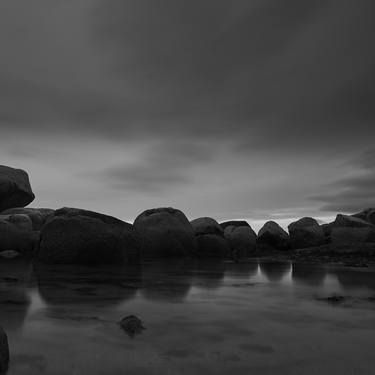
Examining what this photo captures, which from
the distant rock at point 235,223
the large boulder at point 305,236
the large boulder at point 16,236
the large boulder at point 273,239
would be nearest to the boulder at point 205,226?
the large boulder at point 273,239

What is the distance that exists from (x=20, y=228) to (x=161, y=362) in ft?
48.1

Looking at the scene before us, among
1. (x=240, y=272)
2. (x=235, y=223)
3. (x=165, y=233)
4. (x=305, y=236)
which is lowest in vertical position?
(x=240, y=272)

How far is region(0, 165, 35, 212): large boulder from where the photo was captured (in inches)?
629

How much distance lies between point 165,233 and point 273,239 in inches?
320

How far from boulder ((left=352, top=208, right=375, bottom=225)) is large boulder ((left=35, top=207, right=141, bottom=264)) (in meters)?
17.2

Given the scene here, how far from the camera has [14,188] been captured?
53.2 ft

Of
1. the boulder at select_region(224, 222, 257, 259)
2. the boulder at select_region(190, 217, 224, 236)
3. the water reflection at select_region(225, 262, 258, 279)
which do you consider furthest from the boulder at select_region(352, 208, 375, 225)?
the water reflection at select_region(225, 262, 258, 279)

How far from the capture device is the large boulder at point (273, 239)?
2214cm

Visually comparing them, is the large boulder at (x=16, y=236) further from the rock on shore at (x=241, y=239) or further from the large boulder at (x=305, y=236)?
the large boulder at (x=305, y=236)

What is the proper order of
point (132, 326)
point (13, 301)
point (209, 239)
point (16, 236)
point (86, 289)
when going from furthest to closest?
1. point (209, 239)
2. point (16, 236)
3. point (86, 289)
4. point (13, 301)
5. point (132, 326)

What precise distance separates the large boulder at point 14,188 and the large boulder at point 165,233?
4.52 meters

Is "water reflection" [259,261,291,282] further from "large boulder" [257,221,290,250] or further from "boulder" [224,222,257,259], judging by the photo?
"large boulder" [257,221,290,250]

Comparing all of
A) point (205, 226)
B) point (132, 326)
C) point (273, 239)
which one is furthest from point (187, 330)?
point (273, 239)

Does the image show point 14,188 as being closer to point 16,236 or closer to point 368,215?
point 16,236
